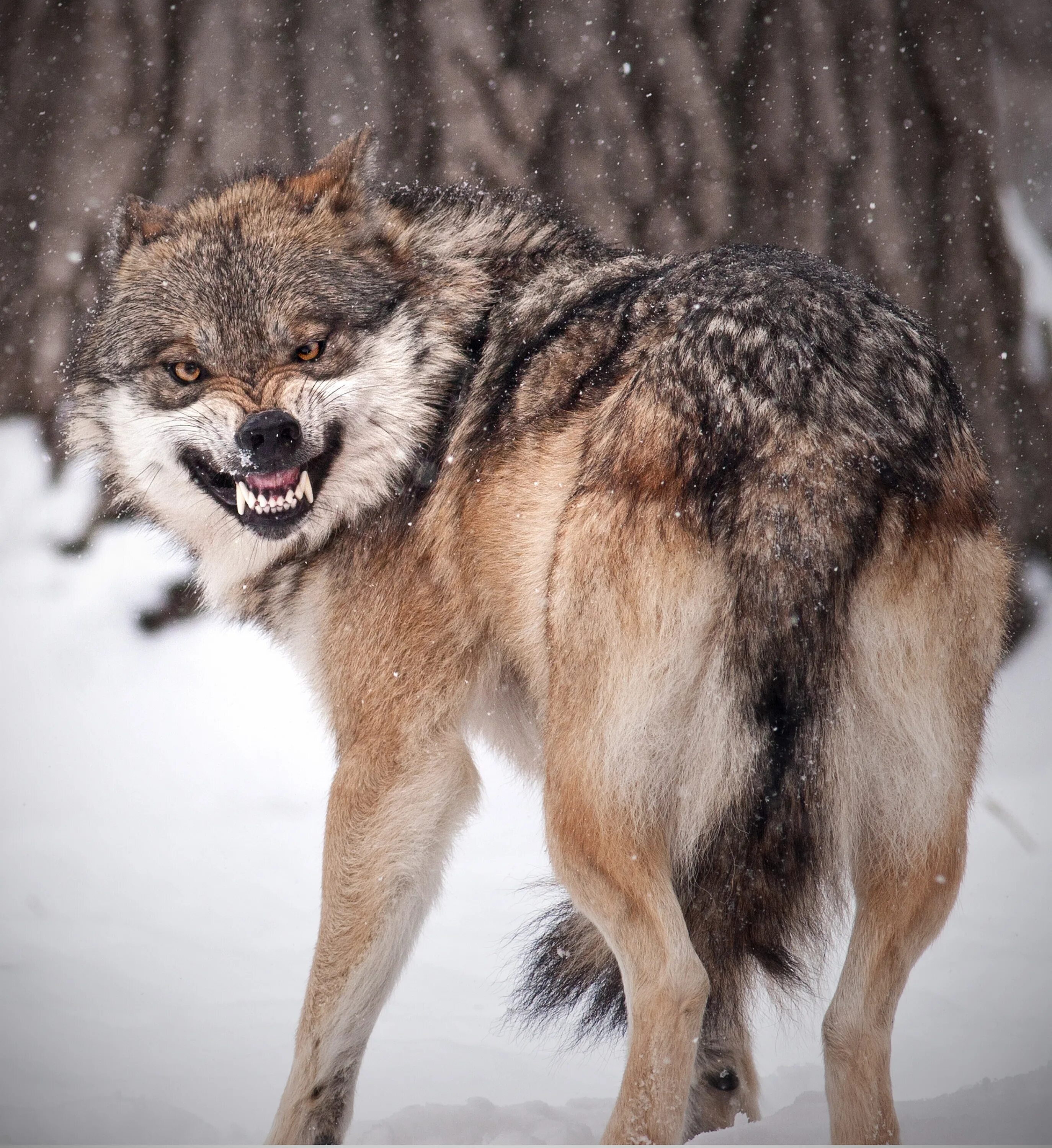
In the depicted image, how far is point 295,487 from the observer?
273cm

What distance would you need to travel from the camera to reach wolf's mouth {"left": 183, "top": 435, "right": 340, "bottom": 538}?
2701 mm

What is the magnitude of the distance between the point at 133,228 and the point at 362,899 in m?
1.97

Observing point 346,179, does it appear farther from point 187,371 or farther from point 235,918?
point 235,918

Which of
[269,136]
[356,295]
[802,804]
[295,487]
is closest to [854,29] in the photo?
[269,136]

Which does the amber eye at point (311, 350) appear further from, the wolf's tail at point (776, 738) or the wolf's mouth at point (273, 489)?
the wolf's tail at point (776, 738)

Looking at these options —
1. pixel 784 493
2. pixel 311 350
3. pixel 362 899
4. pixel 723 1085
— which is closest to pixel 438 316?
pixel 311 350

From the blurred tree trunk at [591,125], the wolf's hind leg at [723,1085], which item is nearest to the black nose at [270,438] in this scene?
the wolf's hind leg at [723,1085]

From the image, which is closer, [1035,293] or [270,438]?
[270,438]

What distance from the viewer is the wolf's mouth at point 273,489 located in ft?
8.86

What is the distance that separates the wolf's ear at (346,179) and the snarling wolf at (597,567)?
17 mm

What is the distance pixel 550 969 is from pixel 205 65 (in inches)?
180

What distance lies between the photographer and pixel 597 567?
216 centimetres

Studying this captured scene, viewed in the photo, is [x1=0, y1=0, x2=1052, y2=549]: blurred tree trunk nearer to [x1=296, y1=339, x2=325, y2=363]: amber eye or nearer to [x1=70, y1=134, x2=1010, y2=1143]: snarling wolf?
[x1=70, y1=134, x2=1010, y2=1143]: snarling wolf

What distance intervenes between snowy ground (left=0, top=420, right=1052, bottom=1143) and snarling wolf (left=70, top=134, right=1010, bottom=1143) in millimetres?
372
